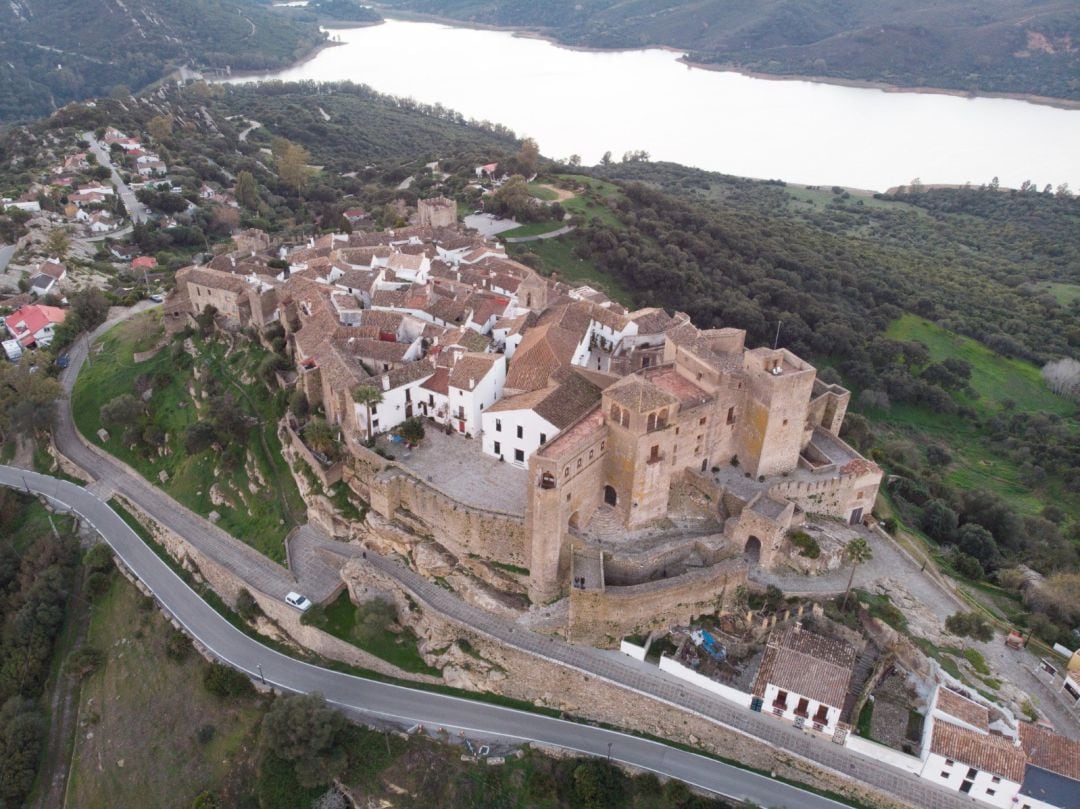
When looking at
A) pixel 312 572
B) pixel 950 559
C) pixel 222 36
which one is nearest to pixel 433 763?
pixel 312 572

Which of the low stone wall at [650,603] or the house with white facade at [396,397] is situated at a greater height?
the house with white facade at [396,397]

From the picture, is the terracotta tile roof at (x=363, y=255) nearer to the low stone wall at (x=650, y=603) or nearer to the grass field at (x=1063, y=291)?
the low stone wall at (x=650, y=603)

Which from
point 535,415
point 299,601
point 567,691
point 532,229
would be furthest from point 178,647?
point 532,229

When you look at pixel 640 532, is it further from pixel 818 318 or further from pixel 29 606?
pixel 818 318

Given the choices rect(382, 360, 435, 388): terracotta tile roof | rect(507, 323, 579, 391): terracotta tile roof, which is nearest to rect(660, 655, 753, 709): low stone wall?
rect(507, 323, 579, 391): terracotta tile roof

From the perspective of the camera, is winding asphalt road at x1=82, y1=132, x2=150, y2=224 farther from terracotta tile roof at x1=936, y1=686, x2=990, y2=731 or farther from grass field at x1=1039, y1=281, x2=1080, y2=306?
grass field at x1=1039, y1=281, x2=1080, y2=306

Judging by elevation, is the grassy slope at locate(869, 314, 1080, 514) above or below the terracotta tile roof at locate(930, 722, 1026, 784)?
below

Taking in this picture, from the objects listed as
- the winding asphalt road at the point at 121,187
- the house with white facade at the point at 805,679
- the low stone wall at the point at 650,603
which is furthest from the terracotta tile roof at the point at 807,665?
the winding asphalt road at the point at 121,187
